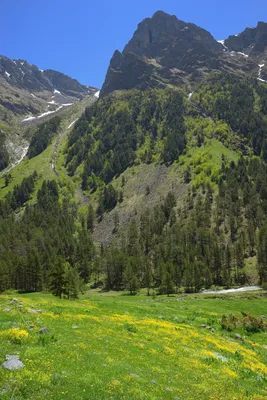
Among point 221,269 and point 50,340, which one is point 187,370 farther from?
point 221,269

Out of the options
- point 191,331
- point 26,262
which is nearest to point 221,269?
point 26,262

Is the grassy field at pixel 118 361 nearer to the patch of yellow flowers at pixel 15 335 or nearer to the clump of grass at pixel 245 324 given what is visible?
the patch of yellow flowers at pixel 15 335

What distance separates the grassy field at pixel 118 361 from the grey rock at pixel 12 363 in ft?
0.99

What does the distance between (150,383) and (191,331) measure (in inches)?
608

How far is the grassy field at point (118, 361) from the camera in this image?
42.6 feet

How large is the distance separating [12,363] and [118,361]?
19.0 feet

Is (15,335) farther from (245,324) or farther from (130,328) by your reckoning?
(245,324)

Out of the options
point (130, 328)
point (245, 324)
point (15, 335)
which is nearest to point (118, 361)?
point (15, 335)

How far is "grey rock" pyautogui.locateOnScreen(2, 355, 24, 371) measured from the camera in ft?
43.6

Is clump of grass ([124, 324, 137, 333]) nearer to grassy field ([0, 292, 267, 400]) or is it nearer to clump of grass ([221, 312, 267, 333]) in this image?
grassy field ([0, 292, 267, 400])

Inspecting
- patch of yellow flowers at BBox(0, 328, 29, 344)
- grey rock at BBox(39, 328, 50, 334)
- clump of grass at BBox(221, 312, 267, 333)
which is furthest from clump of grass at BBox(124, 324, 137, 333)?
clump of grass at BBox(221, 312, 267, 333)

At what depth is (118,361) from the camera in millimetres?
16828

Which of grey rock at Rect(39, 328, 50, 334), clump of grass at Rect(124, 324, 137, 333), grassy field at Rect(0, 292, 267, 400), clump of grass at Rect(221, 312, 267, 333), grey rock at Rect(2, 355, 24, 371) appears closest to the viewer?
grassy field at Rect(0, 292, 267, 400)

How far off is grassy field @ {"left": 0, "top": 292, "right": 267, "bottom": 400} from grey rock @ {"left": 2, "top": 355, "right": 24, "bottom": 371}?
0.99 ft
